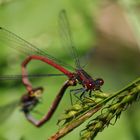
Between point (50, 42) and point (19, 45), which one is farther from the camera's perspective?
point (50, 42)

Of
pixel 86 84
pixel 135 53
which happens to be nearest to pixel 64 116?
pixel 86 84

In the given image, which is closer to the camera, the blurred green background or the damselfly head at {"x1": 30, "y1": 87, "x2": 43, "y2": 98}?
the damselfly head at {"x1": 30, "y1": 87, "x2": 43, "y2": 98}

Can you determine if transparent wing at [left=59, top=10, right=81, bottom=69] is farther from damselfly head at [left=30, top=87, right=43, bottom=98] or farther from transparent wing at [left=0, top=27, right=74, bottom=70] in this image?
damselfly head at [left=30, top=87, right=43, bottom=98]

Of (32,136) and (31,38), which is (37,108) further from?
(31,38)

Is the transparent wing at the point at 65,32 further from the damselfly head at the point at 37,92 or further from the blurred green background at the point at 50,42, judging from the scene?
the damselfly head at the point at 37,92

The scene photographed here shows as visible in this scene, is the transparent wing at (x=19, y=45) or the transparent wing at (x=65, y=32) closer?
the transparent wing at (x=19, y=45)

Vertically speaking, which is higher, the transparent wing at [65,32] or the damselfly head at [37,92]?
→ the transparent wing at [65,32]

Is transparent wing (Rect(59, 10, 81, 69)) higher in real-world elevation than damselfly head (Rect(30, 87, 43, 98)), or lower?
higher

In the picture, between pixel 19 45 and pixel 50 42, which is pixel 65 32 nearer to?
pixel 50 42

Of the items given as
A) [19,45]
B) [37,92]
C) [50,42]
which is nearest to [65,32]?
[50,42]

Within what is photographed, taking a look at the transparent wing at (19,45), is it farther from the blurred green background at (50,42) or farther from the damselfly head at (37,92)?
the damselfly head at (37,92)

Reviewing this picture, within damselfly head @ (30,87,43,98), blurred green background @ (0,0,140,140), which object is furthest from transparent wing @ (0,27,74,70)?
damselfly head @ (30,87,43,98)

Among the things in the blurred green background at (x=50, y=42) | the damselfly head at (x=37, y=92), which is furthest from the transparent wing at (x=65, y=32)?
the damselfly head at (x=37, y=92)
